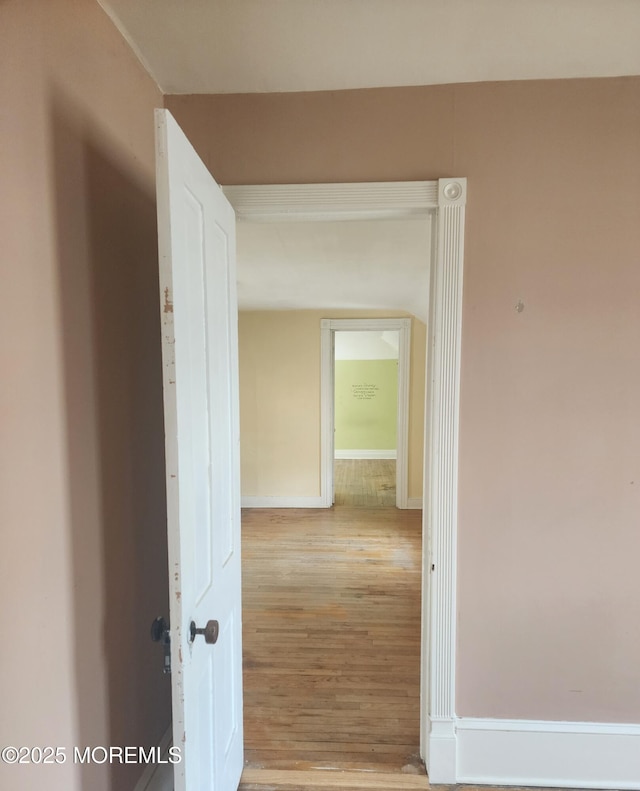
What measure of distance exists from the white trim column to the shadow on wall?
0.93 meters

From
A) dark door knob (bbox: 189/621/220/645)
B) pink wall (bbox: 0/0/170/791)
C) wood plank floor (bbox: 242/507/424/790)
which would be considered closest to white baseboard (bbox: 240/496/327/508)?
wood plank floor (bbox: 242/507/424/790)

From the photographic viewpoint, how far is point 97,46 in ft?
3.38

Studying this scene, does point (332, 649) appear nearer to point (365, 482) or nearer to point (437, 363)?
point (437, 363)

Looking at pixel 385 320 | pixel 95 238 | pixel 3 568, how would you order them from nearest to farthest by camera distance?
pixel 3 568, pixel 95 238, pixel 385 320

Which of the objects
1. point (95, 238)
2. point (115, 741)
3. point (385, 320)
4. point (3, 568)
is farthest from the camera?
point (385, 320)

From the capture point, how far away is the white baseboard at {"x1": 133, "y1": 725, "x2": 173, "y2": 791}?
1240mm

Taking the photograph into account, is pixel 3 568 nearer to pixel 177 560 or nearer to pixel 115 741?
pixel 177 560

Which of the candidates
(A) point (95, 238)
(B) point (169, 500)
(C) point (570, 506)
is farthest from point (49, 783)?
(C) point (570, 506)

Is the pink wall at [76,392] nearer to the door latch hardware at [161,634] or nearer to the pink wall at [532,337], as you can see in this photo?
the door latch hardware at [161,634]

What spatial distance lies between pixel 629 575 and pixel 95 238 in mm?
1969

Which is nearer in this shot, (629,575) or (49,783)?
(49,783)

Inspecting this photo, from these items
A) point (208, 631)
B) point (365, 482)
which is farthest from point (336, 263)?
point (365, 482)

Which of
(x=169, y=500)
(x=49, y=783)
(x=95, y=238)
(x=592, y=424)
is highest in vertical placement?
(x=95, y=238)

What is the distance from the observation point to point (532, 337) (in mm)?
1401
